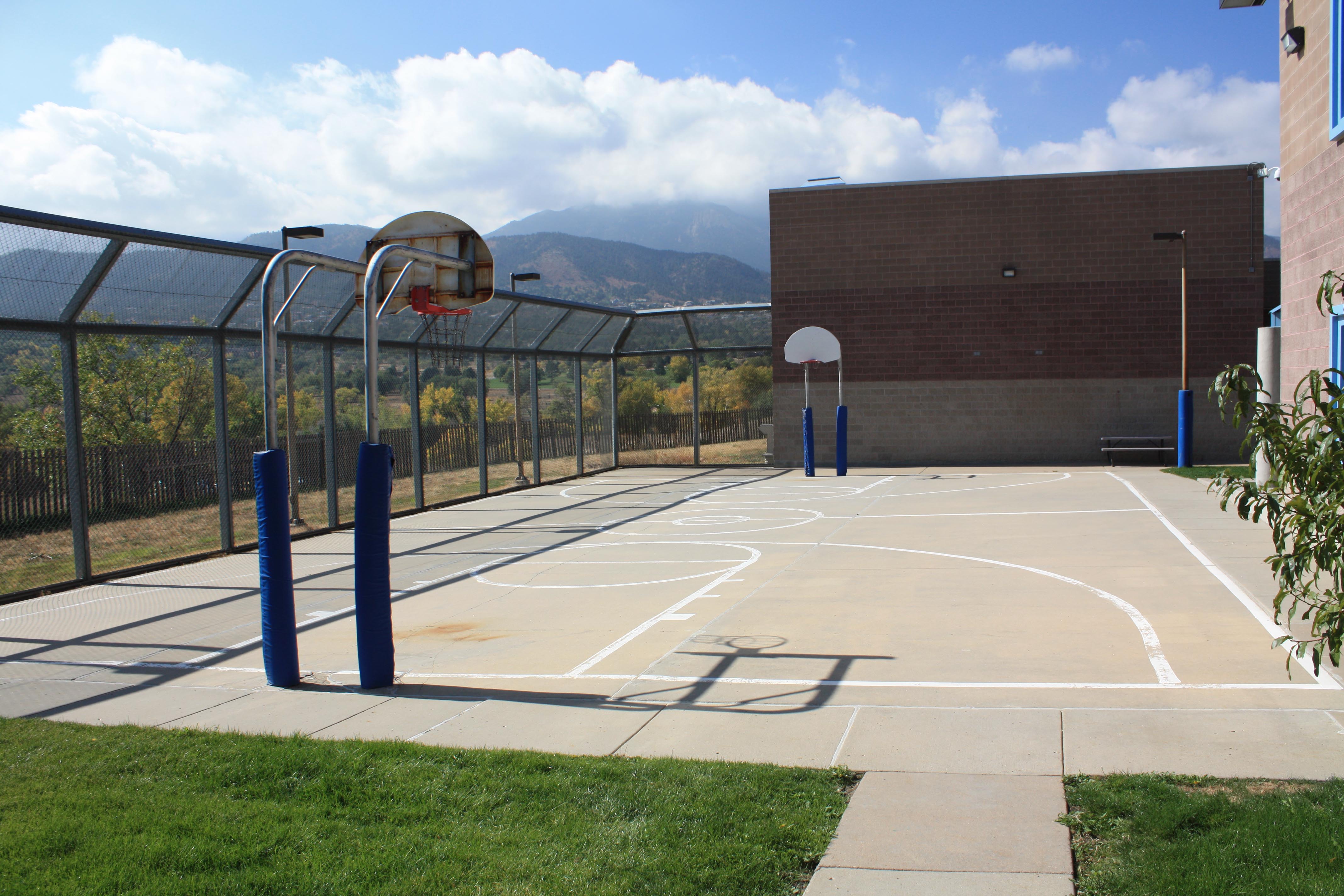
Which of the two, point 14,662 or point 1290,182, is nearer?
point 14,662

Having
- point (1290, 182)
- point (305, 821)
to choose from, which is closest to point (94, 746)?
point (305, 821)

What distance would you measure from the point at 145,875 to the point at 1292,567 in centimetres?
426

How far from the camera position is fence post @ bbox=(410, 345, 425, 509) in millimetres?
15727

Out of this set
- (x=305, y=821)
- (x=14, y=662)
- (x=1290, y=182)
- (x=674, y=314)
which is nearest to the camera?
(x=305, y=821)

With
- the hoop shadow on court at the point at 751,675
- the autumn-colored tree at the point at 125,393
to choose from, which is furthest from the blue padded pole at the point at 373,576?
the autumn-colored tree at the point at 125,393

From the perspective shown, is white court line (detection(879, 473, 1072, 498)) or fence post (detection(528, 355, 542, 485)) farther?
fence post (detection(528, 355, 542, 485))

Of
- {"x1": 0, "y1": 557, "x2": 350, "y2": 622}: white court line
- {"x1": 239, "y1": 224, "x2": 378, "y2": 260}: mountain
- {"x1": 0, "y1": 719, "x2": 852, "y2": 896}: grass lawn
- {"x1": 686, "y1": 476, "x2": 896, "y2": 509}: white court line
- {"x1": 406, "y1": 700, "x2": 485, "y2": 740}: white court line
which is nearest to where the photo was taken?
{"x1": 0, "y1": 719, "x2": 852, "y2": 896}: grass lawn

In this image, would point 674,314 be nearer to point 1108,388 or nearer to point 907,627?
point 1108,388

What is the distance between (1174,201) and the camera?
2244cm

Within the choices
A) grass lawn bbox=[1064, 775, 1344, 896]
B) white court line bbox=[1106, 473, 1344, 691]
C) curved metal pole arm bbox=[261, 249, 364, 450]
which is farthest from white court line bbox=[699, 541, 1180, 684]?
curved metal pole arm bbox=[261, 249, 364, 450]

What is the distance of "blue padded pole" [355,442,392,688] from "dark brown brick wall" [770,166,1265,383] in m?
17.9

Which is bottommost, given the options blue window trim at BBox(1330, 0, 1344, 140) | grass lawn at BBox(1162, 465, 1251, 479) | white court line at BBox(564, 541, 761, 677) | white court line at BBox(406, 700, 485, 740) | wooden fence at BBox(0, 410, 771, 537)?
grass lawn at BBox(1162, 465, 1251, 479)

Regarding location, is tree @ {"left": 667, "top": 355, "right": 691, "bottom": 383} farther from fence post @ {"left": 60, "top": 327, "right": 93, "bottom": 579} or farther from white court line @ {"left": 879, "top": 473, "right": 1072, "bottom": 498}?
fence post @ {"left": 60, "top": 327, "right": 93, "bottom": 579}

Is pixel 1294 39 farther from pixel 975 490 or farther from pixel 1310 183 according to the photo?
pixel 975 490
